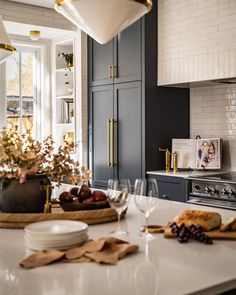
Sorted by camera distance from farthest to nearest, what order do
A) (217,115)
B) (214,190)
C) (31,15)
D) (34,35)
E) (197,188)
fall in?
(34,35), (31,15), (217,115), (197,188), (214,190)

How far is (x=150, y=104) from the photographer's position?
4.83 meters

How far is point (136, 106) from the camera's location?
16.1 ft

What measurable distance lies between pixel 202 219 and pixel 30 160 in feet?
2.75

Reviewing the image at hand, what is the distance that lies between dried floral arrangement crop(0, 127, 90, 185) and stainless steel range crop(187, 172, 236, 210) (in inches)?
74.1

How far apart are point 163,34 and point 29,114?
7.76ft

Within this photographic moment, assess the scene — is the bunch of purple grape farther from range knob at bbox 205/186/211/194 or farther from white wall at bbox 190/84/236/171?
white wall at bbox 190/84/236/171

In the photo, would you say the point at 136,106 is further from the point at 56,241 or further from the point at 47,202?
the point at 56,241

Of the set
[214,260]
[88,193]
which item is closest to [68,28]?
[88,193]

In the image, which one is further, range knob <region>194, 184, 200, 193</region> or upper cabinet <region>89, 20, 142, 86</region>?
upper cabinet <region>89, 20, 142, 86</region>

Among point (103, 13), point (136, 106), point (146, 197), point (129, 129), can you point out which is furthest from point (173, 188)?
point (146, 197)

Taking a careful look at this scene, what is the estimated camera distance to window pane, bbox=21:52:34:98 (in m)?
6.32

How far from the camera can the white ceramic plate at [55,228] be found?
5.58ft

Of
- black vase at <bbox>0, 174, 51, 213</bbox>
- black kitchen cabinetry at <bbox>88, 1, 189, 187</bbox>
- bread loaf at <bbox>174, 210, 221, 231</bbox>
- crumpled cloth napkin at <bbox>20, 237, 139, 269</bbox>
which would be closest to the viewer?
crumpled cloth napkin at <bbox>20, 237, 139, 269</bbox>

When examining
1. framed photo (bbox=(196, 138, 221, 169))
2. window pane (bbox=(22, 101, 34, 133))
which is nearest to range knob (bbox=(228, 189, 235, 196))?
framed photo (bbox=(196, 138, 221, 169))
